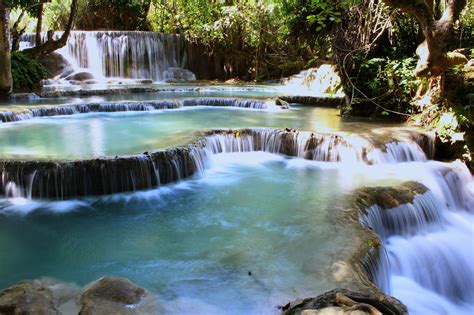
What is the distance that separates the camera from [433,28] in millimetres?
7035

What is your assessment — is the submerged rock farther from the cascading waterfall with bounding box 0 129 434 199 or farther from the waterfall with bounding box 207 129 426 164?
the waterfall with bounding box 207 129 426 164

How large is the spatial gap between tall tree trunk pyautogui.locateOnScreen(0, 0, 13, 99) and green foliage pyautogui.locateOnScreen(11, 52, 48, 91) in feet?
4.09

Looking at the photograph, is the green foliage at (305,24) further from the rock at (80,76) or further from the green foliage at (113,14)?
the green foliage at (113,14)

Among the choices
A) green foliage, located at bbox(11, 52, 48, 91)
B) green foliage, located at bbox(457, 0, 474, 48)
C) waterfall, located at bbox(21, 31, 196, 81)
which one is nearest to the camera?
green foliage, located at bbox(457, 0, 474, 48)

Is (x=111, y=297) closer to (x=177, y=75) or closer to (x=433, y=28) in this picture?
(x=433, y=28)

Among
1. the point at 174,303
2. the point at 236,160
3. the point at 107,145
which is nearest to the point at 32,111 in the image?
the point at 107,145

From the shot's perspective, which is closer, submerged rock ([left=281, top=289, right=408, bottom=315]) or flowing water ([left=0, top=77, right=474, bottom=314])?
submerged rock ([left=281, top=289, right=408, bottom=315])

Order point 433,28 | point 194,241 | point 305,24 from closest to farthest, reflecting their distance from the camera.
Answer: point 194,241
point 433,28
point 305,24

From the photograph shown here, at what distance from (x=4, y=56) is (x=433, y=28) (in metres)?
10.1

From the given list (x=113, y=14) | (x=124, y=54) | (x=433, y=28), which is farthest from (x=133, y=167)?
(x=113, y=14)

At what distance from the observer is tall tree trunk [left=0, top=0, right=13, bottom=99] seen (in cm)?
1088

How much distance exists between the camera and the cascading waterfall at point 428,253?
4.34 meters

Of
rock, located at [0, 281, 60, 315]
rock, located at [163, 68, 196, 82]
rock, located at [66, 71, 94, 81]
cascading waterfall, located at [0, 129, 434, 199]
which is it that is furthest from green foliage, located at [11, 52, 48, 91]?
rock, located at [0, 281, 60, 315]

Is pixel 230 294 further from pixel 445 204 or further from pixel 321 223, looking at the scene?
pixel 445 204
